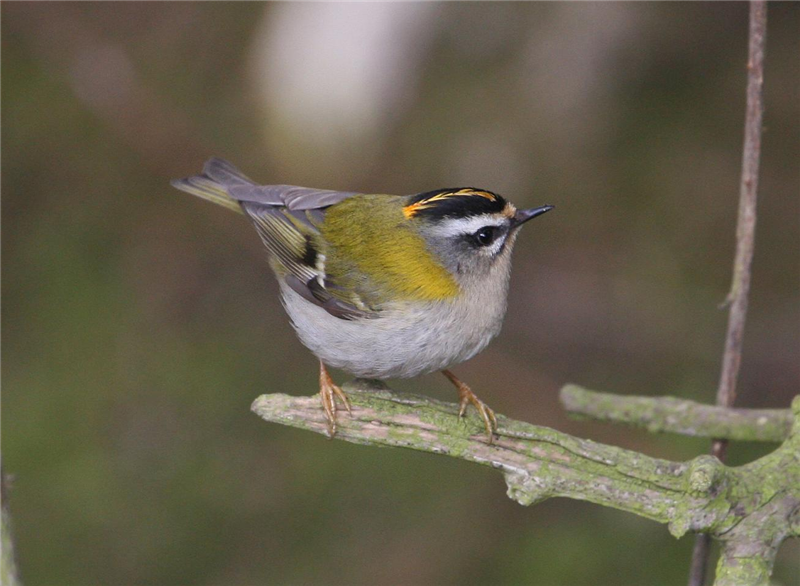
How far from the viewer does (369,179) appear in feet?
13.7

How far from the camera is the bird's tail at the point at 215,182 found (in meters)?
2.85

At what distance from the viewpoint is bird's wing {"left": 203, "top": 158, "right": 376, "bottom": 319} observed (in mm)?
2424

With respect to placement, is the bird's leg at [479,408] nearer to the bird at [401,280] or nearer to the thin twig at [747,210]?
the bird at [401,280]

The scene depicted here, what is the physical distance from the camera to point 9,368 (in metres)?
3.70

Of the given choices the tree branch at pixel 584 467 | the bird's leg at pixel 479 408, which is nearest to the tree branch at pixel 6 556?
the tree branch at pixel 584 467

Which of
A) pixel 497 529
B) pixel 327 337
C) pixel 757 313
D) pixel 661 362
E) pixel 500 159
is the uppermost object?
pixel 500 159

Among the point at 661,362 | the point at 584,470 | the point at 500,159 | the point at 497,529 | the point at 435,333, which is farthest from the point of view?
the point at 500,159

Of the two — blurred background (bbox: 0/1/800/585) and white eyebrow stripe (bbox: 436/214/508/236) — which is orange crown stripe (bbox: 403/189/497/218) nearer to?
white eyebrow stripe (bbox: 436/214/508/236)

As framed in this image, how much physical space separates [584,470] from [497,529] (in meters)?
1.58

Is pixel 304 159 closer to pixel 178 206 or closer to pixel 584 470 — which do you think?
pixel 178 206

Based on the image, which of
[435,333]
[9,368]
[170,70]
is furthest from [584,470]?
[170,70]

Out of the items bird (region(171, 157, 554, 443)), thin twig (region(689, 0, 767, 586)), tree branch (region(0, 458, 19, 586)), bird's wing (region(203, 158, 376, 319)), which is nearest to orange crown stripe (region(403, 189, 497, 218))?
bird (region(171, 157, 554, 443))

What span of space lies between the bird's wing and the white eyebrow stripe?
0.97 feet

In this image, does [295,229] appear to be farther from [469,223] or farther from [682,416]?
[682,416]
